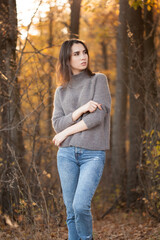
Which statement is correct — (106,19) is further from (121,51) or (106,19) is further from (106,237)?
(106,237)

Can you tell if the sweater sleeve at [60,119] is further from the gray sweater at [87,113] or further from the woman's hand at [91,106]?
the woman's hand at [91,106]

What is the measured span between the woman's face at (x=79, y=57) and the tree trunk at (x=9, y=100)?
1.85 meters

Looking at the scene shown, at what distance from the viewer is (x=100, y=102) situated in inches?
126

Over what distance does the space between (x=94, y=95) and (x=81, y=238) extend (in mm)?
1382

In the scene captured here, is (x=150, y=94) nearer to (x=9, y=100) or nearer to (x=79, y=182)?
(x=9, y=100)

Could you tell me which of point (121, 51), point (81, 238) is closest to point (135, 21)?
point (121, 51)

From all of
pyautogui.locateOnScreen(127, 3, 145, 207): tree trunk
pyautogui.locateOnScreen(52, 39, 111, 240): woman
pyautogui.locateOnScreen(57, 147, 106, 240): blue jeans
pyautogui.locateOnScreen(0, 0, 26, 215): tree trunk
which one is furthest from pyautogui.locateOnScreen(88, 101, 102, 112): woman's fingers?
pyautogui.locateOnScreen(127, 3, 145, 207): tree trunk

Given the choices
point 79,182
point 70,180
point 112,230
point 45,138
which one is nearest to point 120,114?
point 45,138

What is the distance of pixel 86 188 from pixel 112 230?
280 centimetres

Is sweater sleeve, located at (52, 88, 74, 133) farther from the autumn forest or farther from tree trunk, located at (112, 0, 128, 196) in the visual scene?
tree trunk, located at (112, 0, 128, 196)

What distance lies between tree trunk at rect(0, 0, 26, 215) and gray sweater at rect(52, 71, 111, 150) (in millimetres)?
1744

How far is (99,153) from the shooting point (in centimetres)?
313

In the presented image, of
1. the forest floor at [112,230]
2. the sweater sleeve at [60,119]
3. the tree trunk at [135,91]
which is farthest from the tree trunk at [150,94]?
the sweater sleeve at [60,119]

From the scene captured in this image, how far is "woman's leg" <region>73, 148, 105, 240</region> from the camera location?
9.55 feet
